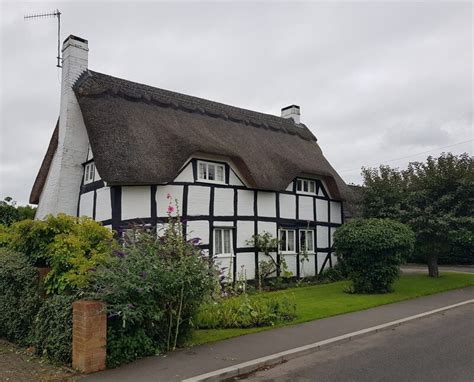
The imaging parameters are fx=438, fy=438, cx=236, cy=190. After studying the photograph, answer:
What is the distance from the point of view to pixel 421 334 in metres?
8.71

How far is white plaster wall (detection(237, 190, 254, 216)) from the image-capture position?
15789 mm

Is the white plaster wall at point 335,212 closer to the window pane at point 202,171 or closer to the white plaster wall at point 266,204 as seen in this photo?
the white plaster wall at point 266,204

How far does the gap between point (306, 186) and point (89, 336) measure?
13.5 meters

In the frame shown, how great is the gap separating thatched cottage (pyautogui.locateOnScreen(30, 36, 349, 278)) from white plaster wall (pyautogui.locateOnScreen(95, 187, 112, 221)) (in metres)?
0.06

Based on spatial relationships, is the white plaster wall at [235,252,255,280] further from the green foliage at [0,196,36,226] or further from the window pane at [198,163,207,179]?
the green foliage at [0,196,36,226]

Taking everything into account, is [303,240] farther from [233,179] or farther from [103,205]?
[103,205]

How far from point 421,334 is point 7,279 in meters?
8.24

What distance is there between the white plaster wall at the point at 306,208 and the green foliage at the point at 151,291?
1056cm

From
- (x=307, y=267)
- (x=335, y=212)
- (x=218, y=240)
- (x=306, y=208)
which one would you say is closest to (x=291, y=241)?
(x=307, y=267)

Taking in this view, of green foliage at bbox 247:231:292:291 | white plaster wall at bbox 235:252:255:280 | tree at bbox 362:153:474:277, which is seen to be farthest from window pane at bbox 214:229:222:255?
tree at bbox 362:153:474:277

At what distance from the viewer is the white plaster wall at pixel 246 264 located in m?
15.5

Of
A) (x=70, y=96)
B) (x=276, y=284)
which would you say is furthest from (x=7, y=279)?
(x=276, y=284)

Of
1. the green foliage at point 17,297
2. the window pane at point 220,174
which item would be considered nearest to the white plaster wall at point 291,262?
the window pane at point 220,174

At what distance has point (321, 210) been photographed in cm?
1912
